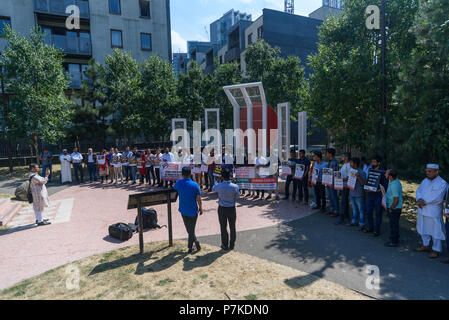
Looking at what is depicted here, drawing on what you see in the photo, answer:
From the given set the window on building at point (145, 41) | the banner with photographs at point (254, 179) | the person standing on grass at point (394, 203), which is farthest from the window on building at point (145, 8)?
the person standing on grass at point (394, 203)

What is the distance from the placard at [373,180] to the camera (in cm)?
708

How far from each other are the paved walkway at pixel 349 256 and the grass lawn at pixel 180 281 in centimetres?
41

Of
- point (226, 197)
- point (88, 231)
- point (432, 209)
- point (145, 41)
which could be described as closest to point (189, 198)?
point (226, 197)

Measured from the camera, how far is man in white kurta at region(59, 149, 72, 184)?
15930 mm

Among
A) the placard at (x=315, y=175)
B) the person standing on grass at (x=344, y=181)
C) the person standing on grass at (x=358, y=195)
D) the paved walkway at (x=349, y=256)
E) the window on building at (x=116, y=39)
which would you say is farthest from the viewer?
the window on building at (x=116, y=39)

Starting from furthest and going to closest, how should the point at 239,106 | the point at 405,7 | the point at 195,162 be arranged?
the point at 239,106 → the point at 195,162 → the point at 405,7


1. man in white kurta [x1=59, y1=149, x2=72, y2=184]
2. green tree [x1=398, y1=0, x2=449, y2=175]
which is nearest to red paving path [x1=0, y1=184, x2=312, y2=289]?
green tree [x1=398, y1=0, x2=449, y2=175]

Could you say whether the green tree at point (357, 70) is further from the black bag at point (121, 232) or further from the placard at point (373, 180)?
the black bag at point (121, 232)

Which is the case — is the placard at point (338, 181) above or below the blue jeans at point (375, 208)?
above

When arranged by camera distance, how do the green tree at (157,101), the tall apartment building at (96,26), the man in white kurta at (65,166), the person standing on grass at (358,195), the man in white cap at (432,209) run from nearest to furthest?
the man in white cap at (432,209) < the person standing on grass at (358,195) < the man in white kurta at (65,166) < the green tree at (157,101) < the tall apartment building at (96,26)

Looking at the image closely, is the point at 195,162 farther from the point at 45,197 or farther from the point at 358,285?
the point at 358,285

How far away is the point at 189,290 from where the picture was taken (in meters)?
4.95

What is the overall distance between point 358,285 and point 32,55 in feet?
67.4
